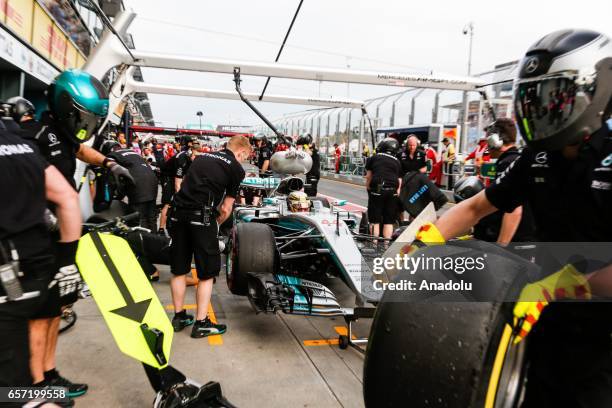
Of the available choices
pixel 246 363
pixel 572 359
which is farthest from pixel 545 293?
pixel 246 363

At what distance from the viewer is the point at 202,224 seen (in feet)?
12.3

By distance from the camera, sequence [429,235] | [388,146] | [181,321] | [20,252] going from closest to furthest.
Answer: [20,252], [429,235], [181,321], [388,146]

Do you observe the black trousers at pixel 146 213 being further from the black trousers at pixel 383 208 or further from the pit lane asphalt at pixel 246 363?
the black trousers at pixel 383 208

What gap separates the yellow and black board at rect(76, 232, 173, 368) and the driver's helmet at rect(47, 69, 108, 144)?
805mm

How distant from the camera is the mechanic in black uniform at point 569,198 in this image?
1224mm

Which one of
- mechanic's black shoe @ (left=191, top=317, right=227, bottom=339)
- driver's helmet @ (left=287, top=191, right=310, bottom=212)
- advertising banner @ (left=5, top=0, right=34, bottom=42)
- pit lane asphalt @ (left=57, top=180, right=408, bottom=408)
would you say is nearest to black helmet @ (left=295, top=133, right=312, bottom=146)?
driver's helmet @ (left=287, top=191, right=310, bottom=212)

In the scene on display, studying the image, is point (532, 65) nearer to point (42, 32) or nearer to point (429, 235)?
point (429, 235)

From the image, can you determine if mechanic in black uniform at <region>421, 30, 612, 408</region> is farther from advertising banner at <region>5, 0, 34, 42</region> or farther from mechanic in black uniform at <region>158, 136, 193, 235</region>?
advertising banner at <region>5, 0, 34, 42</region>

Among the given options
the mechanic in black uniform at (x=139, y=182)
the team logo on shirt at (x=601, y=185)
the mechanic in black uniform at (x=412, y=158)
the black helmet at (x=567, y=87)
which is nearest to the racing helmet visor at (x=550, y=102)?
the black helmet at (x=567, y=87)

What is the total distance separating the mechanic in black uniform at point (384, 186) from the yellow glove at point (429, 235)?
17.0 feet

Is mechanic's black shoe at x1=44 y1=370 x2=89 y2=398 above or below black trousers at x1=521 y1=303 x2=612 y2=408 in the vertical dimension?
below

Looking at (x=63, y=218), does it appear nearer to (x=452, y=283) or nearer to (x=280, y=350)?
(x=452, y=283)

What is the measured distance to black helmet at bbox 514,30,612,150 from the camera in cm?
130

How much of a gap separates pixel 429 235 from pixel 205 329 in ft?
8.54
